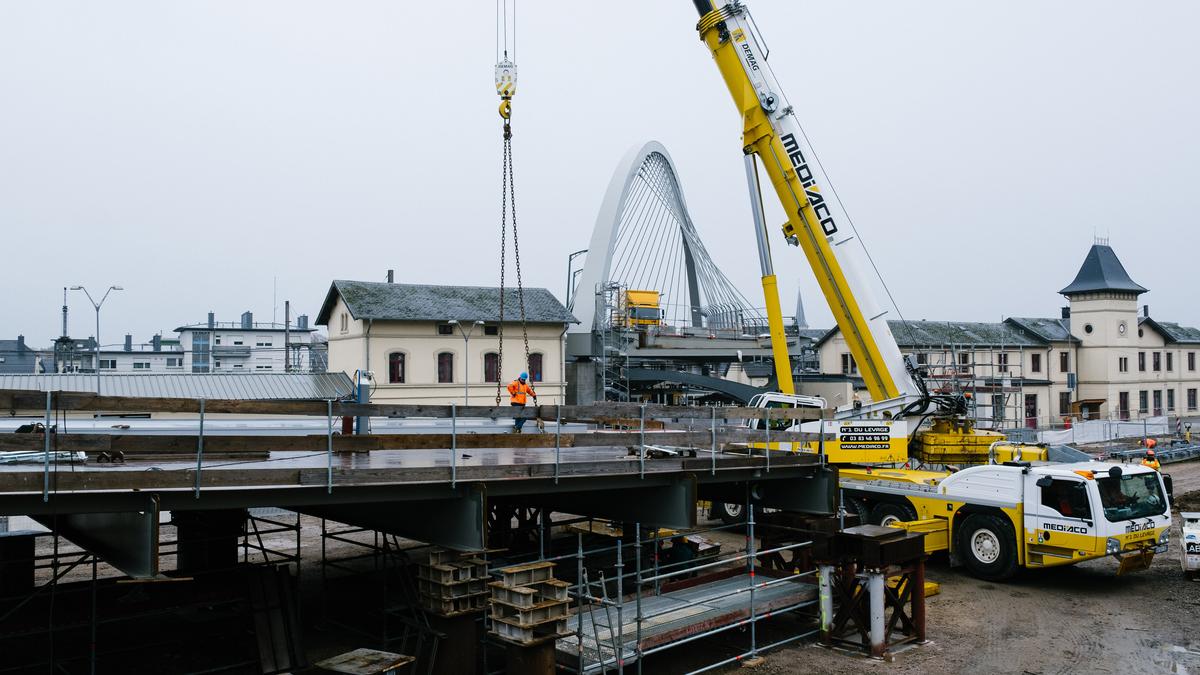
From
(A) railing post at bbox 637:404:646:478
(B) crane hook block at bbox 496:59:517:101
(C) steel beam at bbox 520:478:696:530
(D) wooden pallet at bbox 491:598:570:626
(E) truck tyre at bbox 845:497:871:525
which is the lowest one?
(E) truck tyre at bbox 845:497:871:525

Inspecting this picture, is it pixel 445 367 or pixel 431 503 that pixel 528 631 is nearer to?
pixel 431 503

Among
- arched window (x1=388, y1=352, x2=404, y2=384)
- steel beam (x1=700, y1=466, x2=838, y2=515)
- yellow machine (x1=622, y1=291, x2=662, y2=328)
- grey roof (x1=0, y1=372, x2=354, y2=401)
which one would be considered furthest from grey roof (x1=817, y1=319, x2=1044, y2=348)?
steel beam (x1=700, y1=466, x2=838, y2=515)

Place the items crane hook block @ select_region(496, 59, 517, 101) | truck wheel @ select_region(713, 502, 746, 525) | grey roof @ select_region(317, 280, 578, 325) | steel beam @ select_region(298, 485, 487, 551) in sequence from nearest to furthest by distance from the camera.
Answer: steel beam @ select_region(298, 485, 487, 551) → crane hook block @ select_region(496, 59, 517, 101) → truck wheel @ select_region(713, 502, 746, 525) → grey roof @ select_region(317, 280, 578, 325)

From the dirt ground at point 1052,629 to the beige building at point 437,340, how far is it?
88.3ft

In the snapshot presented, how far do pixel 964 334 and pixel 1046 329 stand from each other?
6080 mm

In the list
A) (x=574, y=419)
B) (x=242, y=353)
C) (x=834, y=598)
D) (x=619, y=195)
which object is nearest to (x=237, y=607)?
(x=574, y=419)

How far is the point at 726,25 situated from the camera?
2114 centimetres

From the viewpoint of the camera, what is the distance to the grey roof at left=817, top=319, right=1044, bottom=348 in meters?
56.7

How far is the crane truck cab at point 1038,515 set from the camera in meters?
16.2

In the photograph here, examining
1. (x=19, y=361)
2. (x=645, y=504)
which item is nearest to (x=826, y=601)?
(x=645, y=504)

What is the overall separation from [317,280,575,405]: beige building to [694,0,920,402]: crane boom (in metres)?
21.8

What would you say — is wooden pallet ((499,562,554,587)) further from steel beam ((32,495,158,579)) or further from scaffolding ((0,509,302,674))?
scaffolding ((0,509,302,674))

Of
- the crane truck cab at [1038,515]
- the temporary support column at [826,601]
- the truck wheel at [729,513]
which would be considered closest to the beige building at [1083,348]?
the truck wheel at [729,513]

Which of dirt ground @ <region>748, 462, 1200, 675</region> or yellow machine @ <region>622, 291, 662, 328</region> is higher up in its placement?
yellow machine @ <region>622, 291, 662, 328</region>
